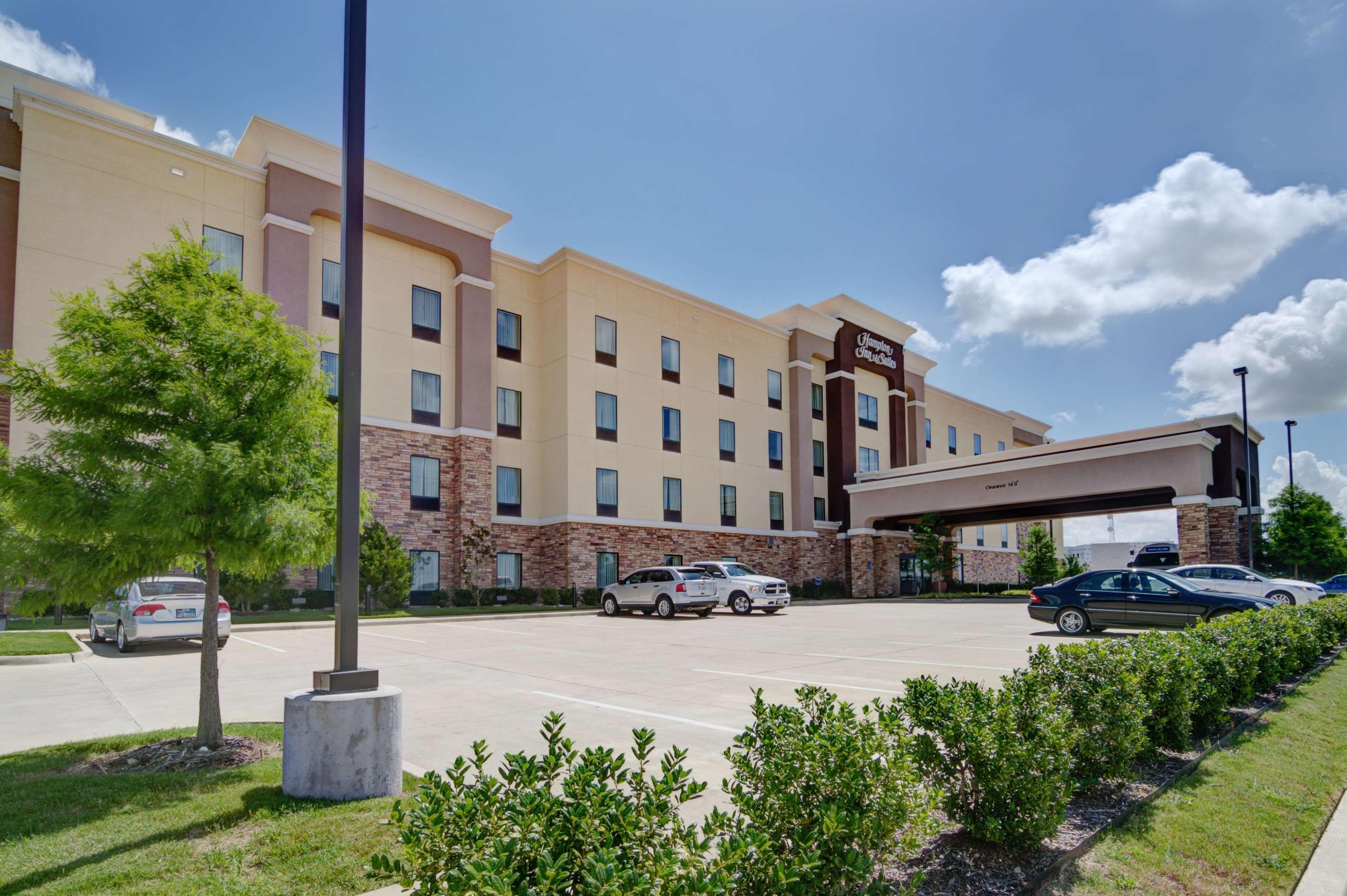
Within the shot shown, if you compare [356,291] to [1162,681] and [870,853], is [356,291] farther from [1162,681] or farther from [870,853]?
[1162,681]

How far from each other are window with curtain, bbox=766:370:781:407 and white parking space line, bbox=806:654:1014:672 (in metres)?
29.4

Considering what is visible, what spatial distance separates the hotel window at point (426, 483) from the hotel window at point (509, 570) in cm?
366

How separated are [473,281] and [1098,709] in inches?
1185

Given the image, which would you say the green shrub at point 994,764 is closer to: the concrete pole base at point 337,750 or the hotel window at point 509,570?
the concrete pole base at point 337,750

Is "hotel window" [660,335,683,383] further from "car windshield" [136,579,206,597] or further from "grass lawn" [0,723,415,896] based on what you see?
"grass lawn" [0,723,415,896]

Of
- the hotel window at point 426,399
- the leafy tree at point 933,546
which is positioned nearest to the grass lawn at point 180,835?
the hotel window at point 426,399

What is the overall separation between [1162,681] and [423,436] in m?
27.9

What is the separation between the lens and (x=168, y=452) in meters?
6.68

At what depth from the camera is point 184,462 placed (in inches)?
257

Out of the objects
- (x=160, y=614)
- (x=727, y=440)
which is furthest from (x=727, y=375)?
(x=160, y=614)

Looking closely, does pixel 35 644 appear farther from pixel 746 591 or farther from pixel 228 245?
pixel 746 591

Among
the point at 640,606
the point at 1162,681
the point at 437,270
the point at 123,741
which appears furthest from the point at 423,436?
the point at 1162,681

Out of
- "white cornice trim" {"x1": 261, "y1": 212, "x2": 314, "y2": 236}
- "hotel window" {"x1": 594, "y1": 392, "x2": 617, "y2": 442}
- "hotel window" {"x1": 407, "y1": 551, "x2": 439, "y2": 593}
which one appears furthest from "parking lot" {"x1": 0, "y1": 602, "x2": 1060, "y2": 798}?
"white cornice trim" {"x1": 261, "y1": 212, "x2": 314, "y2": 236}

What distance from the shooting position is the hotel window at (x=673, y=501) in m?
37.3
